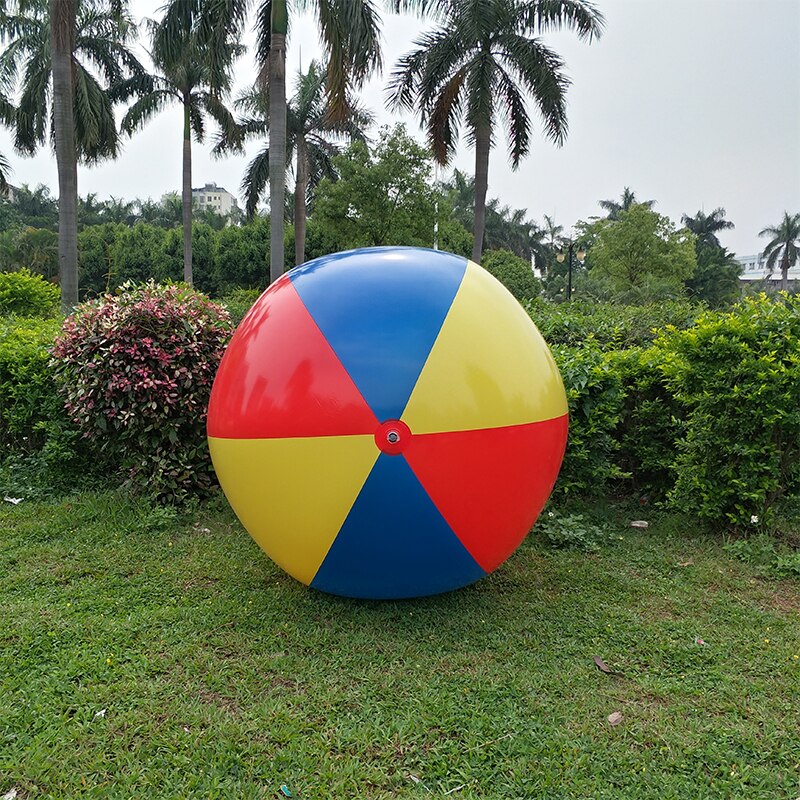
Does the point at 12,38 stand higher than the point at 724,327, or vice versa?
the point at 12,38

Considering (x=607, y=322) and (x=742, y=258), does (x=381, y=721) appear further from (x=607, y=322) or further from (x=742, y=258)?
(x=742, y=258)

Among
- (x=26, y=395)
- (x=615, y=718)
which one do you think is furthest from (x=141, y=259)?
(x=615, y=718)

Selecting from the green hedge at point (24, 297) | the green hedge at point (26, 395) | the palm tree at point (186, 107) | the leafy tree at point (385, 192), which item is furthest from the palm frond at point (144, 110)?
the green hedge at point (26, 395)

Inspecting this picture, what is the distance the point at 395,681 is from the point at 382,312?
179 centimetres

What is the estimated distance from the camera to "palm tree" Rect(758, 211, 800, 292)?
236 ft

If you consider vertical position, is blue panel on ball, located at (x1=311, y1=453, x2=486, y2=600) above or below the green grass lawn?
above

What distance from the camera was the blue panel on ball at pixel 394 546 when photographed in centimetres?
303

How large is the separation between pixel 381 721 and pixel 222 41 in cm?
→ 1609

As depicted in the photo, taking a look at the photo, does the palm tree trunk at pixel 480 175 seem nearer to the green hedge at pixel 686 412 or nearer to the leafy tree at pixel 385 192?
the leafy tree at pixel 385 192

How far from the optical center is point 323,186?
26844 mm

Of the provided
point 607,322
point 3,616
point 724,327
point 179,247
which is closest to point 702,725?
point 724,327

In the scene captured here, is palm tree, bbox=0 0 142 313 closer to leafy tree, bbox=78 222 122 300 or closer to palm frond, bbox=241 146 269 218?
palm frond, bbox=241 146 269 218

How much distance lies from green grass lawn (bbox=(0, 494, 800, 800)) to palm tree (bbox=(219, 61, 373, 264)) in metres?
24.1


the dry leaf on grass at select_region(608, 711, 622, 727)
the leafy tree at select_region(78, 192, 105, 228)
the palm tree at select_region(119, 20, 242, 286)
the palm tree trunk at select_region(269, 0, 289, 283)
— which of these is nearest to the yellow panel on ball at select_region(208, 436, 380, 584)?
the dry leaf on grass at select_region(608, 711, 622, 727)
